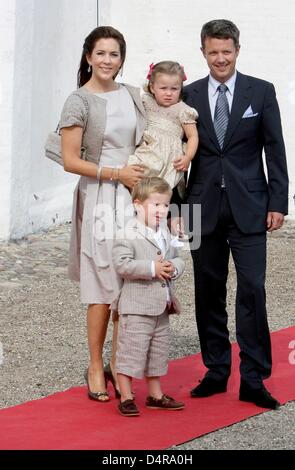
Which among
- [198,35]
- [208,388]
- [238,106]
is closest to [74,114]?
[238,106]

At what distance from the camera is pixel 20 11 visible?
11359 mm

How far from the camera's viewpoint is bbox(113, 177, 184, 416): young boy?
6340mm

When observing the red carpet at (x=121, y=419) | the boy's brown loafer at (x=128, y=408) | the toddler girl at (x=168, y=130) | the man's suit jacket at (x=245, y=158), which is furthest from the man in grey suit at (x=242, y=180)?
the boy's brown loafer at (x=128, y=408)

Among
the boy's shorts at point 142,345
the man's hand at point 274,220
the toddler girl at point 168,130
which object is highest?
the toddler girl at point 168,130

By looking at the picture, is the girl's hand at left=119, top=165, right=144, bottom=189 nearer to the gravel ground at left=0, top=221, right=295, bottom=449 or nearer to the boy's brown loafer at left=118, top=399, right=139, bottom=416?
the boy's brown loafer at left=118, top=399, right=139, bottom=416

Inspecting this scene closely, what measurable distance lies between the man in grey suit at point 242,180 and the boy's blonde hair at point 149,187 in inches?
16.2

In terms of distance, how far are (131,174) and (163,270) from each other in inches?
21.3

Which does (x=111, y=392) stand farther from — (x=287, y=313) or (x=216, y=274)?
(x=287, y=313)

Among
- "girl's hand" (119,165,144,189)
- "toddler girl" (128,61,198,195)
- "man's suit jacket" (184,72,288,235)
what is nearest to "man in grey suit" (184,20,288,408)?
"man's suit jacket" (184,72,288,235)

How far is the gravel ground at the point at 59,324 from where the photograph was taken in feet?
20.8

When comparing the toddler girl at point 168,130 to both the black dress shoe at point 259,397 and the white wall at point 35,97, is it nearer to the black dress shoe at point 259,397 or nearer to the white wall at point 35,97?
the black dress shoe at point 259,397

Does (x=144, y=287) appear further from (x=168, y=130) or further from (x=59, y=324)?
(x=59, y=324)

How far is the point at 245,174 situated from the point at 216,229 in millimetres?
327
